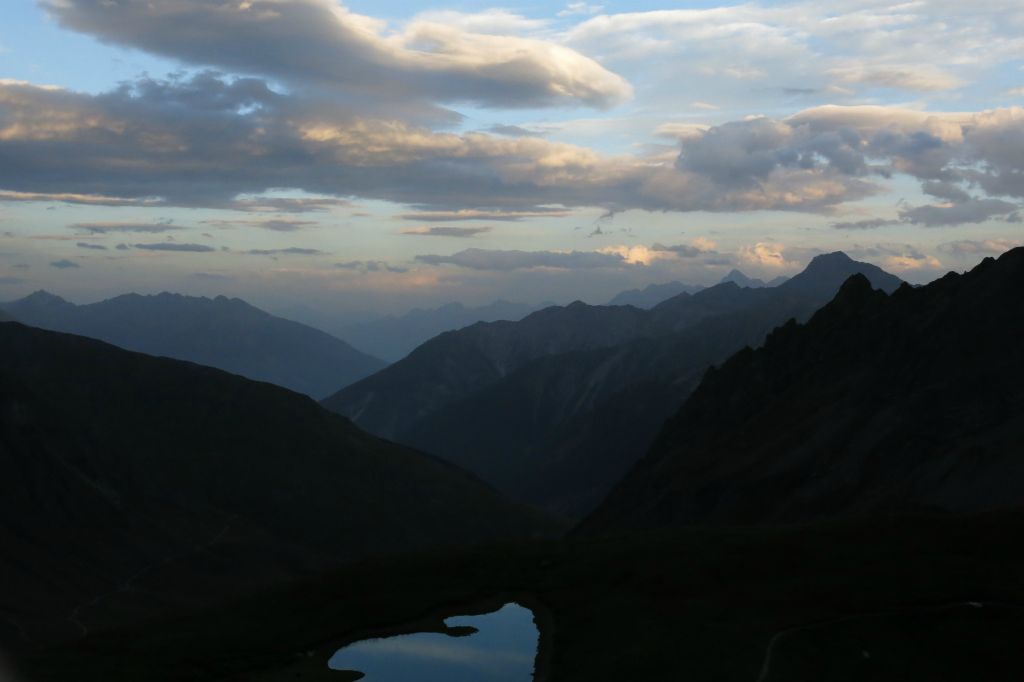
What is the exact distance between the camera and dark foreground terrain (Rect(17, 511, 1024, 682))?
7594 centimetres

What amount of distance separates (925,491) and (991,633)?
261ft

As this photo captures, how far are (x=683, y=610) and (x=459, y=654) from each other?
19.2 metres

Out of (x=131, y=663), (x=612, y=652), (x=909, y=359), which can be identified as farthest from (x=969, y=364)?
(x=131, y=663)

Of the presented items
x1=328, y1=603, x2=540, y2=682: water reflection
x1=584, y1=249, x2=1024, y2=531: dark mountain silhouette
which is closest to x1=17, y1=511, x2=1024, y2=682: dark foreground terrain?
x1=328, y1=603, x2=540, y2=682: water reflection

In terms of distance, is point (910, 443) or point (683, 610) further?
point (910, 443)

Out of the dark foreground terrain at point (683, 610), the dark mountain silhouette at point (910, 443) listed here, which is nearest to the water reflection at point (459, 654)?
the dark foreground terrain at point (683, 610)

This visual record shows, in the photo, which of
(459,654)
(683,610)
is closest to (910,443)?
(683,610)

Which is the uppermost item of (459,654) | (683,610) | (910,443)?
(910,443)

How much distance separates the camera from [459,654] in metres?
92.5

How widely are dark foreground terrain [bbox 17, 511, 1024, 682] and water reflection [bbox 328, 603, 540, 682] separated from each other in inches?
73.1

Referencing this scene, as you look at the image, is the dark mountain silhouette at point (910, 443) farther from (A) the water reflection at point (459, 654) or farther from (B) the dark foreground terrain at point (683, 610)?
(A) the water reflection at point (459, 654)

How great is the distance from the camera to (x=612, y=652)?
82938 mm

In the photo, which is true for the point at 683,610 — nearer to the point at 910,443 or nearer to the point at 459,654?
the point at 459,654

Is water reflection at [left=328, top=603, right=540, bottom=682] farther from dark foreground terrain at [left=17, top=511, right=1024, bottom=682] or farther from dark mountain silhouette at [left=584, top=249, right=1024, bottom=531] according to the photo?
dark mountain silhouette at [left=584, top=249, right=1024, bottom=531]
